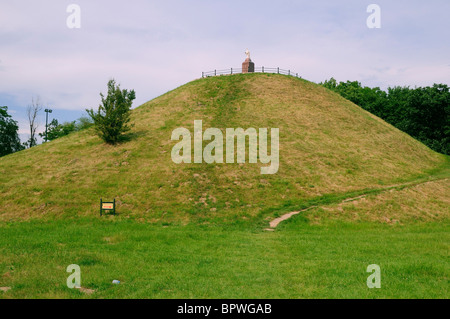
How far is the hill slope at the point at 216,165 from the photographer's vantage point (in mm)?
24156

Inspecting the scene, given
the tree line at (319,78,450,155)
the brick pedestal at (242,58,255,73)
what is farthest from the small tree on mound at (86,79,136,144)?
the tree line at (319,78,450,155)

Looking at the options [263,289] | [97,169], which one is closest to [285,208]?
[263,289]

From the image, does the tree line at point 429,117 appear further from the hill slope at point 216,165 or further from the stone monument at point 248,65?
the stone monument at point 248,65

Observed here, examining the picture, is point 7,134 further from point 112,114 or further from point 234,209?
point 234,209

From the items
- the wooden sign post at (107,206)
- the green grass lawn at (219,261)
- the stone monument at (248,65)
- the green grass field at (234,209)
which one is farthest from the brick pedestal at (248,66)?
the green grass lawn at (219,261)

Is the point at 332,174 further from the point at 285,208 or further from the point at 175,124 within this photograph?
the point at 175,124

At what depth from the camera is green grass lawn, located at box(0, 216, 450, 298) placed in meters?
9.10

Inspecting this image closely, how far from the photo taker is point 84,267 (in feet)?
37.2

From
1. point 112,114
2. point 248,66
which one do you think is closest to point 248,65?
point 248,66

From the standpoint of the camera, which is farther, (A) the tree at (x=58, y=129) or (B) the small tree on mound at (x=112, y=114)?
(A) the tree at (x=58, y=129)

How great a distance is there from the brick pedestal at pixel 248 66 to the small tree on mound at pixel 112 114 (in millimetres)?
25770

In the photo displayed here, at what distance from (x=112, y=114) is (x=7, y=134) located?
44.1m

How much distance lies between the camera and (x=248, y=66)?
5284 centimetres

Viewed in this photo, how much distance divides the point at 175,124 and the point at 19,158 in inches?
694
